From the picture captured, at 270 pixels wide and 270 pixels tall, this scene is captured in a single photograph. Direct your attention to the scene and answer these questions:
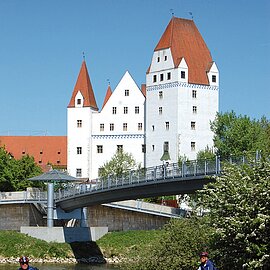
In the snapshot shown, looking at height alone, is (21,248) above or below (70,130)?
below

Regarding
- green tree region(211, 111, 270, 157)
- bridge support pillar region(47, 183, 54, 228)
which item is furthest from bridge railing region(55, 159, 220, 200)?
green tree region(211, 111, 270, 157)

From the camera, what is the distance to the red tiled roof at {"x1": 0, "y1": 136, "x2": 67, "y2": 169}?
4660 inches

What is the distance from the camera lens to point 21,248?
204 feet

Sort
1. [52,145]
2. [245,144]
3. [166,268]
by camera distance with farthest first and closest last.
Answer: [52,145] < [245,144] < [166,268]

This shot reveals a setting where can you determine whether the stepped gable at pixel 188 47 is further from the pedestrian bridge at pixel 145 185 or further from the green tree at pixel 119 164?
the pedestrian bridge at pixel 145 185

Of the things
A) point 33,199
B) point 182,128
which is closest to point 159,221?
point 33,199

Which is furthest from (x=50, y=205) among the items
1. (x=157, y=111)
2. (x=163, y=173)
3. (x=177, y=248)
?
(x=157, y=111)

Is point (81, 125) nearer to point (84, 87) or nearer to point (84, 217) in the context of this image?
point (84, 87)

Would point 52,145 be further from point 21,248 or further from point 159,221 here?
point 21,248

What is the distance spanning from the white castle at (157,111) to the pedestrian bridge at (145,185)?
30.1 meters

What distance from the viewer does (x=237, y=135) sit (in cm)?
8419

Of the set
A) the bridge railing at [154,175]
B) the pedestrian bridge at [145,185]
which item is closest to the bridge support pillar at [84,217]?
the pedestrian bridge at [145,185]

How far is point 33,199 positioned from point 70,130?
117ft

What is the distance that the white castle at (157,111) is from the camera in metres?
94.1
